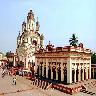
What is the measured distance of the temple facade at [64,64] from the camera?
36478mm

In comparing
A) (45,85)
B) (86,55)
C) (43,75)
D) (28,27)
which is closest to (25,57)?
(28,27)

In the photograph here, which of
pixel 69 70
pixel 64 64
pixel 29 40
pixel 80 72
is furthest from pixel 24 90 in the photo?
pixel 29 40

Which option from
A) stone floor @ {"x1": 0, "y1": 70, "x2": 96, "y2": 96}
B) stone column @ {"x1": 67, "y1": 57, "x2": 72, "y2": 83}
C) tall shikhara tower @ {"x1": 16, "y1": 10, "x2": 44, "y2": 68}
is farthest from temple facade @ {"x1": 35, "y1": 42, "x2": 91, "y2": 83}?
tall shikhara tower @ {"x1": 16, "y1": 10, "x2": 44, "y2": 68}

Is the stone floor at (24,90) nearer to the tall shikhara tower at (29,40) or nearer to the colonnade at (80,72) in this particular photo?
the colonnade at (80,72)

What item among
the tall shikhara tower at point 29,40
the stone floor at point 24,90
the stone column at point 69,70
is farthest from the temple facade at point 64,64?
the tall shikhara tower at point 29,40

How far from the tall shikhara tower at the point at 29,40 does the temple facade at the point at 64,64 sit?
1266cm

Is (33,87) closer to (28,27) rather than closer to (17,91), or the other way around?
(17,91)

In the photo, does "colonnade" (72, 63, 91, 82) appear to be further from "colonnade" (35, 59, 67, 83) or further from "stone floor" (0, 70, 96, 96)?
"stone floor" (0, 70, 96, 96)

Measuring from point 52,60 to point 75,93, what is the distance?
388 inches

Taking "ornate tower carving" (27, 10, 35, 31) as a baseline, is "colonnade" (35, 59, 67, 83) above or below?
below

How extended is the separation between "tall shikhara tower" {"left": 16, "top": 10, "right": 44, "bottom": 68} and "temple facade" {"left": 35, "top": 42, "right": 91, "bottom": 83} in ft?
41.5

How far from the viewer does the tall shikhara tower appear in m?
57.1

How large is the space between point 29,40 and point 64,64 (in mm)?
22797

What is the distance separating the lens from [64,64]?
37.4 meters
